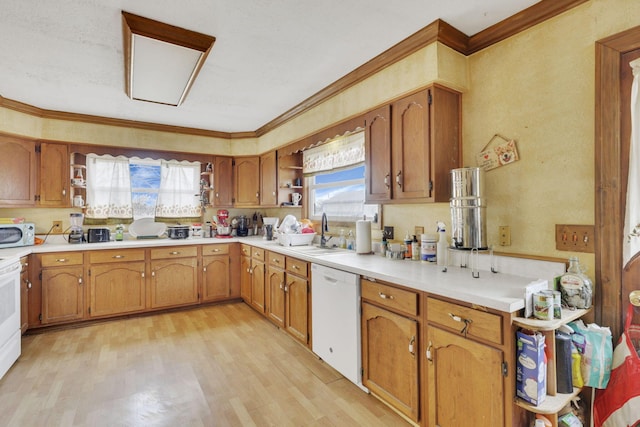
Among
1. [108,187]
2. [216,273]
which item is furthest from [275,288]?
[108,187]

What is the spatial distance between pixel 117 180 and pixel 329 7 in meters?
3.57

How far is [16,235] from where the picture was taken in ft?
10.8

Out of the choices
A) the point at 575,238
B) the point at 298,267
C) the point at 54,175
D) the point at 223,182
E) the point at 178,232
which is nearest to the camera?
the point at 575,238

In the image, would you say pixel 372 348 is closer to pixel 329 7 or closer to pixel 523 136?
pixel 523 136

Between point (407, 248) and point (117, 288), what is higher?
point (407, 248)

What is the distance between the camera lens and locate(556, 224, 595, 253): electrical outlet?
1.60 meters

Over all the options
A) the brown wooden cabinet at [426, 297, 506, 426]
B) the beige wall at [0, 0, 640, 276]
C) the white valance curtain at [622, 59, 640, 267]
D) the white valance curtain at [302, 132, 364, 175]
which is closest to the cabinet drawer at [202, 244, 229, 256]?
the white valance curtain at [302, 132, 364, 175]

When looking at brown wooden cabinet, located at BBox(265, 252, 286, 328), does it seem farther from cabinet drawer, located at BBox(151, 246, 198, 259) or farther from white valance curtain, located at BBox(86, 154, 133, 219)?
white valance curtain, located at BBox(86, 154, 133, 219)

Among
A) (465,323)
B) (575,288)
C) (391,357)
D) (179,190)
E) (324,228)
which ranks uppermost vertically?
(179,190)

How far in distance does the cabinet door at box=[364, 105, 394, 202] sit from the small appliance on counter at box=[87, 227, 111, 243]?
10.6ft

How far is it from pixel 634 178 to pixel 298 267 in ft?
7.26

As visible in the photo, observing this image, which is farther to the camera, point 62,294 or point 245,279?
point 245,279

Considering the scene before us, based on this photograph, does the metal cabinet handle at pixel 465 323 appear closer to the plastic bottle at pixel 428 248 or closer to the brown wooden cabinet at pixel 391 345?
the brown wooden cabinet at pixel 391 345

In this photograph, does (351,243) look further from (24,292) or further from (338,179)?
(24,292)
